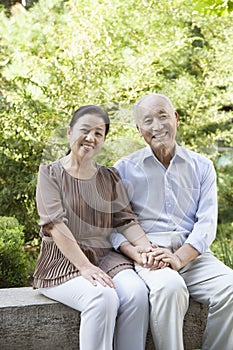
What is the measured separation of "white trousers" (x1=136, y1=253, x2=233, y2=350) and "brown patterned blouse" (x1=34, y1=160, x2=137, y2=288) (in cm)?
19

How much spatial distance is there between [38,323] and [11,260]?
0.98 meters

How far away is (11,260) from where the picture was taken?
378 cm

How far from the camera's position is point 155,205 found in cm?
286

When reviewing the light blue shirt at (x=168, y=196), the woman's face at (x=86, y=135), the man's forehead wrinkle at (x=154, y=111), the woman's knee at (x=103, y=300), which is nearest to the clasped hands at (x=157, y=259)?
the light blue shirt at (x=168, y=196)

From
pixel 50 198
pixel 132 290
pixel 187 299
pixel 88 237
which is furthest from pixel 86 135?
pixel 187 299

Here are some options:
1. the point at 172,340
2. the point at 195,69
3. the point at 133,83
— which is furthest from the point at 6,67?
the point at 172,340

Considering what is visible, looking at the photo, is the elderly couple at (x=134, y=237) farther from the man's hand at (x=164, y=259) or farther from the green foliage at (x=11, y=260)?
the green foliage at (x=11, y=260)

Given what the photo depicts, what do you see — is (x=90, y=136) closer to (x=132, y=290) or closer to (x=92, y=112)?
(x=92, y=112)

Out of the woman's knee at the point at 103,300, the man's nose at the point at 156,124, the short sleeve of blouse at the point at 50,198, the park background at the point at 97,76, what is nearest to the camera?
the woman's knee at the point at 103,300

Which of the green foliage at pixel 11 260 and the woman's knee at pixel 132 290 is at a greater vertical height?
the green foliage at pixel 11 260

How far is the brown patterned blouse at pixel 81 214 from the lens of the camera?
8.73 feet

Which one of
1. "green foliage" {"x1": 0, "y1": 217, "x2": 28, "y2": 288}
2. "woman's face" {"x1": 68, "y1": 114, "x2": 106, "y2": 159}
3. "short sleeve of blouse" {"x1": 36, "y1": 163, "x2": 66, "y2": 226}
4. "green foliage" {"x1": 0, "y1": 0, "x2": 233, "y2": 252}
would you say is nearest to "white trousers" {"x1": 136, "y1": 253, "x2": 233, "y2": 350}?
"short sleeve of blouse" {"x1": 36, "y1": 163, "x2": 66, "y2": 226}

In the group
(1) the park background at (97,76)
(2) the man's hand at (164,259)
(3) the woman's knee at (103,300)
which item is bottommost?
(3) the woman's knee at (103,300)

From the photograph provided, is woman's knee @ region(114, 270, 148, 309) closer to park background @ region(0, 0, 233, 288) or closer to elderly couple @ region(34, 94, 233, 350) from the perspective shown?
elderly couple @ region(34, 94, 233, 350)
